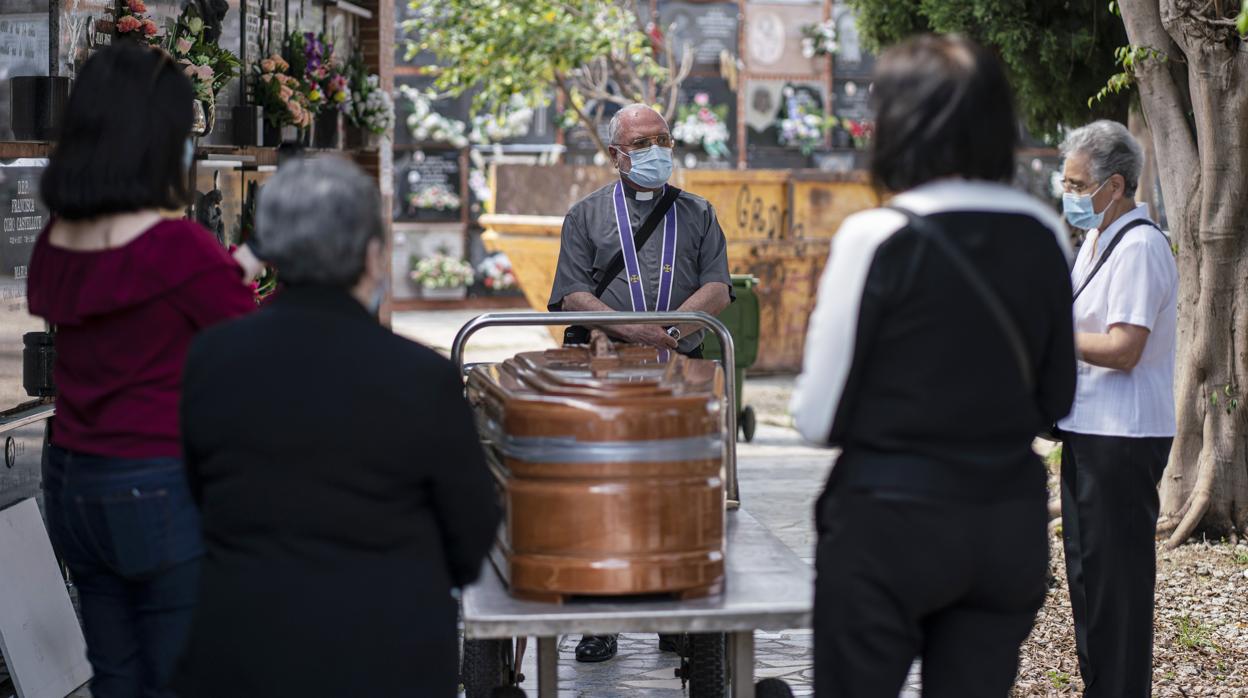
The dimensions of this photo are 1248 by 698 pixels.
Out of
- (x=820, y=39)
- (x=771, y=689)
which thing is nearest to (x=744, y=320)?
(x=771, y=689)

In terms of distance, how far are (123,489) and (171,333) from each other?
0.34 m

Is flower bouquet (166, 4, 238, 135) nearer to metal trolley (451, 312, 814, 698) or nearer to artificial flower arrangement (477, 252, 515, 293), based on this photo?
metal trolley (451, 312, 814, 698)

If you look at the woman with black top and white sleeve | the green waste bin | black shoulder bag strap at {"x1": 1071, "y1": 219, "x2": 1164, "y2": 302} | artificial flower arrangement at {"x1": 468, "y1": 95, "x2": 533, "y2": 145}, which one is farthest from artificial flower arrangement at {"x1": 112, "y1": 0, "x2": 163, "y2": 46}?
artificial flower arrangement at {"x1": 468, "y1": 95, "x2": 533, "y2": 145}

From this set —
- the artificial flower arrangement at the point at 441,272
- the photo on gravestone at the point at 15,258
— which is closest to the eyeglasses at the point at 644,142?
the photo on gravestone at the point at 15,258

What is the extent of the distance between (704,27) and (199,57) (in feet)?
50.1

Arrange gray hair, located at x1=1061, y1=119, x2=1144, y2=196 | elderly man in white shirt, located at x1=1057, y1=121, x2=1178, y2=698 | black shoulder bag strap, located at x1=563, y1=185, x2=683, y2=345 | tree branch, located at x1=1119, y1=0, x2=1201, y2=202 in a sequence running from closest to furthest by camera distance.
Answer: elderly man in white shirt, located at x1=1057, y1=121, x2=1178, y2=698, gray hair, located at x1=1061, y1=119, x2=1144, y2=196, black shoulder bag strap, located at x1=563, y1=185, x2=683, y2=345, tree branch, located at x1=1119, y1=0, x2=1201, y2=202

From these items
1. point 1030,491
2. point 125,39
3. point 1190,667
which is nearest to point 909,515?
point 1030,491

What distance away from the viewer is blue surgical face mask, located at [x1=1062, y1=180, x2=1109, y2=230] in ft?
14.6

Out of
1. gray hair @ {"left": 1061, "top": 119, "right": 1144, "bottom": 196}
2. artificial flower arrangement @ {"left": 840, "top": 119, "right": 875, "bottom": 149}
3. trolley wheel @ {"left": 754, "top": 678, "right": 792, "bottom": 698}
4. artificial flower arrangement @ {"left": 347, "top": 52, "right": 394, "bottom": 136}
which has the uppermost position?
artificial flower arrangement @ {"left": 840, "top": 119, "right": 875, "bottom": 149}

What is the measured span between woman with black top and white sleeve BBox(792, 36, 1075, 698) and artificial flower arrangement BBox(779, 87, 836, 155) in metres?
19.3

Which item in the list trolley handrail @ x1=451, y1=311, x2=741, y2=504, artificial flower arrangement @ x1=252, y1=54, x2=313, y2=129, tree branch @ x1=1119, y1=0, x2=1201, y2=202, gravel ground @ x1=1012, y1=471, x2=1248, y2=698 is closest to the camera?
trolley handrail @ x1=451, y1=311, x2=741, y2=504

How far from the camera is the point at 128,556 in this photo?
3.27 m

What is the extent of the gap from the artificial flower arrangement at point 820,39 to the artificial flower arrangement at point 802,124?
0.61 metres

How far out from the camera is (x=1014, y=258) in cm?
278
